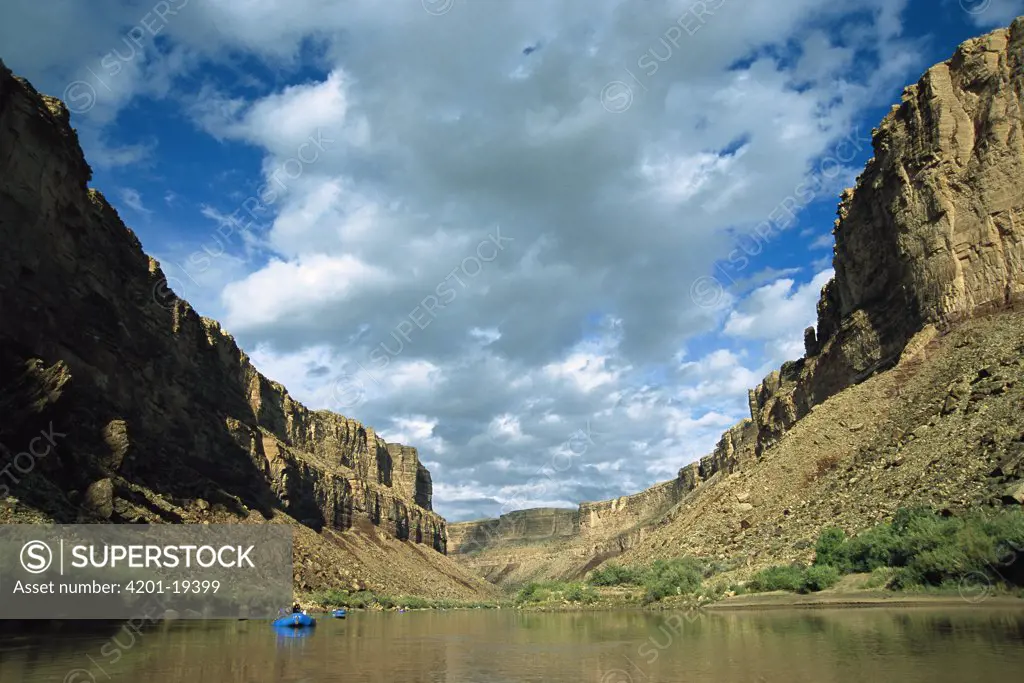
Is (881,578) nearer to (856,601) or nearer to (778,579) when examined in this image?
(856,601)

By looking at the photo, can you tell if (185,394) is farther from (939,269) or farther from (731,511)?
(939,269)

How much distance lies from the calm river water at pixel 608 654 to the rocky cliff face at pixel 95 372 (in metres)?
18.5

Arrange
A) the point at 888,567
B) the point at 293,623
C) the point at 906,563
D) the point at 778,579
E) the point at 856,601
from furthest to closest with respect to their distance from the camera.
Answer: the point at 778,579 < the point at 293,623 < the point at 888,567 < the point at 906,563 < the point at 856,601

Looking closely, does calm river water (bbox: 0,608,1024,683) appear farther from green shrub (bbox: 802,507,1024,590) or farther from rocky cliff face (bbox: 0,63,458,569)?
rocky cliff face (bbox: 0,63,458,569)

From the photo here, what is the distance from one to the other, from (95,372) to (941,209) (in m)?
74.6

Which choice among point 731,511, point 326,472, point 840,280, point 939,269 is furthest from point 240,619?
point 326,472

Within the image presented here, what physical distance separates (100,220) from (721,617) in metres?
69.3

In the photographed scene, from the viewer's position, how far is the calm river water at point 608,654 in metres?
17.5

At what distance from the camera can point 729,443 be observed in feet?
526

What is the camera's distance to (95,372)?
224 feet

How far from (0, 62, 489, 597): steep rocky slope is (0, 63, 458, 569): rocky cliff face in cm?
17

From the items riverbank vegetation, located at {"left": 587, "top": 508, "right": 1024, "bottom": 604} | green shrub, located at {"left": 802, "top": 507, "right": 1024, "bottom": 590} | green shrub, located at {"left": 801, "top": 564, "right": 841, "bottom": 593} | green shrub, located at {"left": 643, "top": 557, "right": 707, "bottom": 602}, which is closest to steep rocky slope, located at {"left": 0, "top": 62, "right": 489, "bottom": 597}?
green shrub, located at {"left": 643, "top": 557, "right": 707, "bottom": 602}

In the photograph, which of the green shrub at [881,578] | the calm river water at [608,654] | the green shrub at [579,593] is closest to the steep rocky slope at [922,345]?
the green shrub at [881,578]

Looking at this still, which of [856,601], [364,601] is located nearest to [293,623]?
[856,601]
